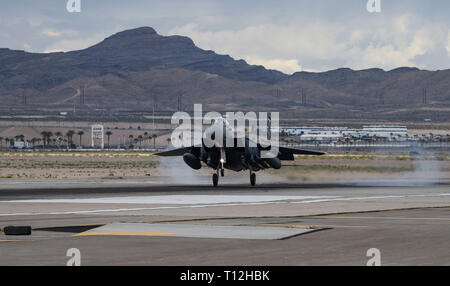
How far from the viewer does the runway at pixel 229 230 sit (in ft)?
51.1

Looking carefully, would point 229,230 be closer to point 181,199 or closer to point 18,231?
point 18,231

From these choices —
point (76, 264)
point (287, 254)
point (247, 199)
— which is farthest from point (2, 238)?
point (247, 199)

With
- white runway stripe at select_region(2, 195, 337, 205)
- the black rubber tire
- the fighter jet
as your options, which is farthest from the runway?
the fighter jet

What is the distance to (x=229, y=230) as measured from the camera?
2072cm

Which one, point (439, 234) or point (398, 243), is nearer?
point (398, 243)

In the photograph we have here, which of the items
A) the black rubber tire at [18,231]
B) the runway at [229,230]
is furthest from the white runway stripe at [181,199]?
the black rubber tire at [18,231]

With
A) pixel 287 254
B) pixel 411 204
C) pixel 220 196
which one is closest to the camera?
pixel 287 254

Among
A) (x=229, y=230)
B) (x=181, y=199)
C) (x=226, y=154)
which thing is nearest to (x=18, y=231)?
(x=229, y=230)

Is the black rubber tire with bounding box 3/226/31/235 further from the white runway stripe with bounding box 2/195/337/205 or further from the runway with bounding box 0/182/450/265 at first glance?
the white runway stripe with bounding box 2/195/337/205

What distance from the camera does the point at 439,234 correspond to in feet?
63.1

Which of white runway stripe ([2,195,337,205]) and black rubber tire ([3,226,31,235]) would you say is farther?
white runway stripe ([2,195,337,205])

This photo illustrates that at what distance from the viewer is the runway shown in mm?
15578

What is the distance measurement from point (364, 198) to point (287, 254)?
20.5 meters
